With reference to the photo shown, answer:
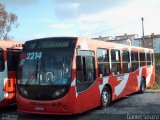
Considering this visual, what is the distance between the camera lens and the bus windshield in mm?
10367

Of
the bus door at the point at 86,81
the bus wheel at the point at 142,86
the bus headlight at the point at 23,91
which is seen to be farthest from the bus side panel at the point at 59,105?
the bus wheel at the point at 142,86

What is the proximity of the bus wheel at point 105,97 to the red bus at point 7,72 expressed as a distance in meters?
3.40

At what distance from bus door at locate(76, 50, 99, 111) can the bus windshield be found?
16.8 inches

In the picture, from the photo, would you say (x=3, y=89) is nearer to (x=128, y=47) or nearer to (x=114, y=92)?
(x=114, y=92)

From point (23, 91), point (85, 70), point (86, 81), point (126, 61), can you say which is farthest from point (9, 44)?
point (126, 61)

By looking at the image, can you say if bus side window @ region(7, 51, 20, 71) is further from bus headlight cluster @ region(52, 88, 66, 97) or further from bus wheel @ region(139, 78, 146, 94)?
bus wheel @ region(139, 78, 146, 94)

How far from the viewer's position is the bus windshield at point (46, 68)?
34.0ft

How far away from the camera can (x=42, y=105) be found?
10.5 metres

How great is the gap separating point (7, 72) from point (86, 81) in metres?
3.20

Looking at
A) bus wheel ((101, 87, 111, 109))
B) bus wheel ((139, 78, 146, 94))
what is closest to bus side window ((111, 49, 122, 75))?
bus wheel ((101, 87, 111, 109))

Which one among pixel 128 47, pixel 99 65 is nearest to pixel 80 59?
pixel 99 65

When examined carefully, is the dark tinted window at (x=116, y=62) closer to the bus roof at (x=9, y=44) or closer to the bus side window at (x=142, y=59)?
the bus roof at (x=9, y=44)

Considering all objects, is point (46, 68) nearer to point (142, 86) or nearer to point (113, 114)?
point (113, 114)

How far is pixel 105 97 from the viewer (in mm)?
12805
